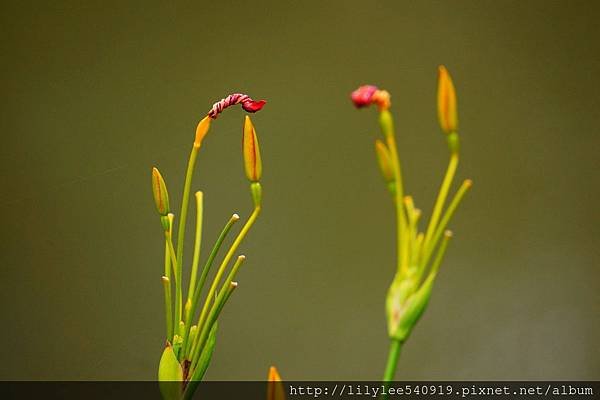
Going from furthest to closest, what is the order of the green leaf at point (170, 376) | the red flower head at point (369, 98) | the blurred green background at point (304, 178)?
the blurred green background at point (304, 178), the green leaf at point (170, 376), the red flower head at point (369, 98)

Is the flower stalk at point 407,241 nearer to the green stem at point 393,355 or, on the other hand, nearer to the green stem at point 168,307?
the green stem at point 393,355

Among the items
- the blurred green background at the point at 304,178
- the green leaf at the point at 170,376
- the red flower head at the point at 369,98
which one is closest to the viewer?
the red flower head at the point at 369,98

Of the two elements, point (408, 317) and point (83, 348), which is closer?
point (408, 317)

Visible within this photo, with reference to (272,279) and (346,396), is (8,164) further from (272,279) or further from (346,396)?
(346,396)

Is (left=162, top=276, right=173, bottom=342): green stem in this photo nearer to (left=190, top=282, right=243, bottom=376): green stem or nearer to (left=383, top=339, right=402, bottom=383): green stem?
(left=190, top=282, right=243, bottom=376): green stem

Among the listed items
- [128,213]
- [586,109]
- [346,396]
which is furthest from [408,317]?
[586,109]

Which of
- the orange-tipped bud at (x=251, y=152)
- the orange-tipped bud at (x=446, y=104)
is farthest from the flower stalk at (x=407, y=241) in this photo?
the orange-tipped bud at (x=251, y=152)

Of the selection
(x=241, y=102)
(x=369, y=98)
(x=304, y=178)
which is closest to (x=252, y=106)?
(x=241, y=102)

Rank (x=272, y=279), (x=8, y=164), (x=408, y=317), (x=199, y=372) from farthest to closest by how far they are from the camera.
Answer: (x=272, y=279)
(x=8, y=164)
(x=199, y=372)
(x=408, y=317)
